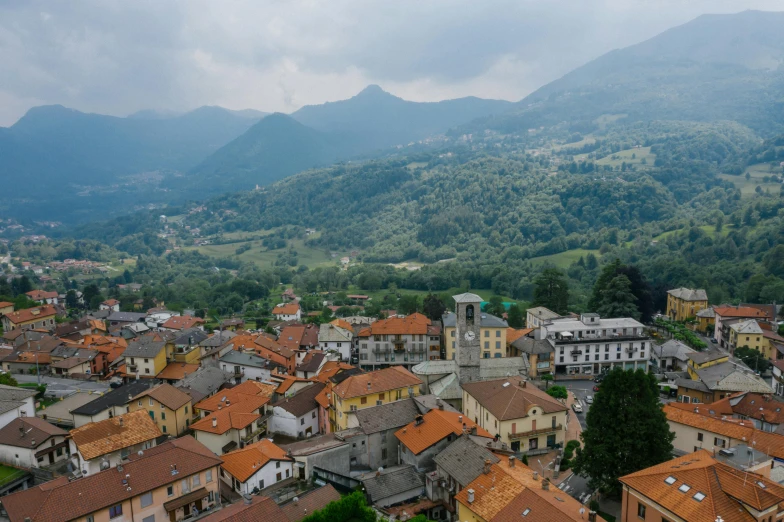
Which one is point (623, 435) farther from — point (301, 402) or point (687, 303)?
point (687, 303)

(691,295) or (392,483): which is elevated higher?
(392,483)

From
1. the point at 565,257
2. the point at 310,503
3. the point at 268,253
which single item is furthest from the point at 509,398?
the point at 268,253

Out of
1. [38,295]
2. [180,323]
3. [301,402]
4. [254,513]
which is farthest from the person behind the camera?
[38,295]

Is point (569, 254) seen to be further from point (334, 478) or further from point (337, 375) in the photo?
point (334, 478)

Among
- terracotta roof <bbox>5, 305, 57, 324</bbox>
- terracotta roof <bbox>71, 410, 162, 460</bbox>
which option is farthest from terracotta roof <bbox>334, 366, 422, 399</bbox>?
terracotta roof <bbox>5, 305, 57, 324</bbox>

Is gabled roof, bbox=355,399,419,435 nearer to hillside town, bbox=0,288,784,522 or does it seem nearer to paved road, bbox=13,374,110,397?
hillside town, bbox=0,288,784,522
